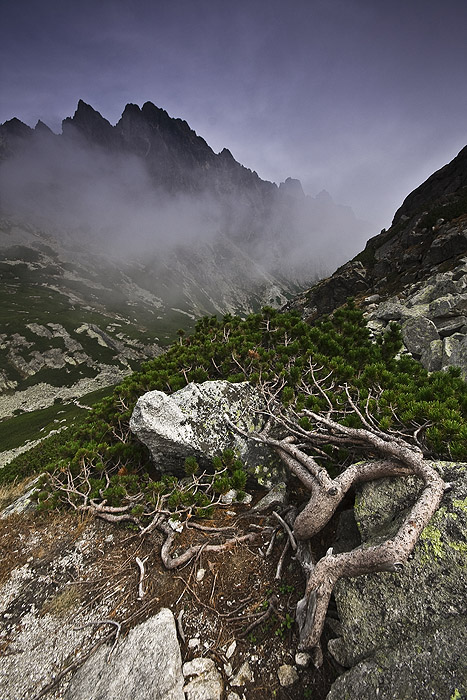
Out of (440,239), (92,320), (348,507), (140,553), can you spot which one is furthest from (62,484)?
(92,320)

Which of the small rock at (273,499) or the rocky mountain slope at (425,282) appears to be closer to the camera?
the small rock at (273,499)

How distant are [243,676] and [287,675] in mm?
601

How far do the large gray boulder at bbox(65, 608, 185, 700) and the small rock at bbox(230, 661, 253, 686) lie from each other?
0.69 meters

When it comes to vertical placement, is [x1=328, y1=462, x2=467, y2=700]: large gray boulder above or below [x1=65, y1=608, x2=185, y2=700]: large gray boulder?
above

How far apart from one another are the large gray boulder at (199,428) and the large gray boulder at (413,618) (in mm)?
3480

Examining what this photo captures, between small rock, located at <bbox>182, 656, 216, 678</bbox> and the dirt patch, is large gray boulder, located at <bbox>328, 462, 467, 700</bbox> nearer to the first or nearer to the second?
the dirt patch

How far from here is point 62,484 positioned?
7.50 metres

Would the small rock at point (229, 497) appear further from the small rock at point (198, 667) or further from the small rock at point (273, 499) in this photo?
the small rock at point (198, 667)

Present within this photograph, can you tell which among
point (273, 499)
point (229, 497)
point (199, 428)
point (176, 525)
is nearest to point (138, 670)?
point (176, 525)

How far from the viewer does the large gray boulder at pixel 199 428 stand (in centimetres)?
748

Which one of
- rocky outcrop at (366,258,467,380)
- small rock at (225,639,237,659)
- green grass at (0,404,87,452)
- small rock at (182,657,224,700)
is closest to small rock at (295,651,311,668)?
small rock at (225,639,237,659)

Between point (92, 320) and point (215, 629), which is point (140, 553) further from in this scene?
point (92, 320)

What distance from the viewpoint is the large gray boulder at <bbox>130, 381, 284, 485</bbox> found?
7.48 meters

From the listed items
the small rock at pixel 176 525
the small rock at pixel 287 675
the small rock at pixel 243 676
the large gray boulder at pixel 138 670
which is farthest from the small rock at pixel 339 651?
the small rock at pixel 176 525
